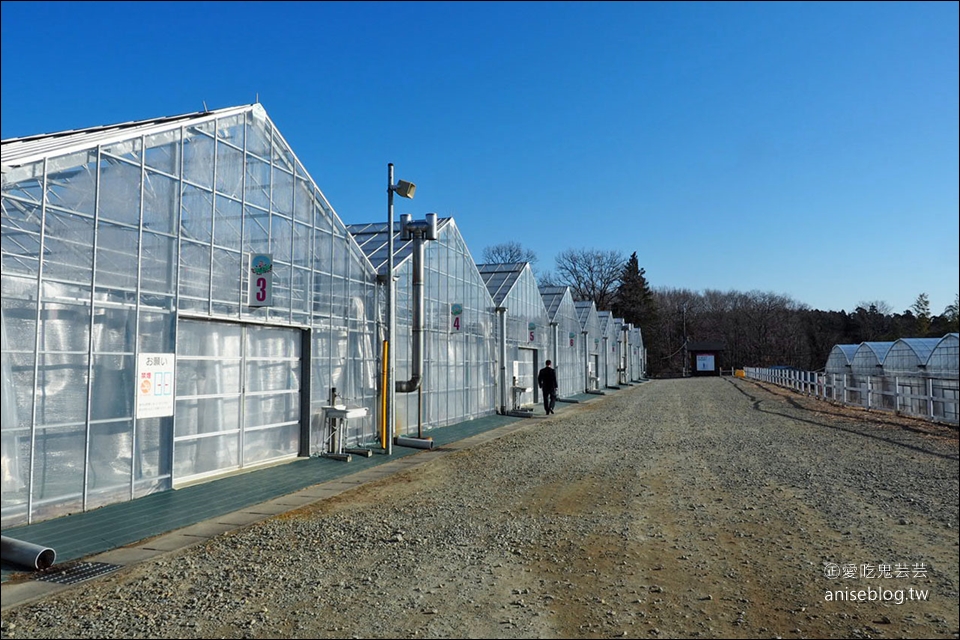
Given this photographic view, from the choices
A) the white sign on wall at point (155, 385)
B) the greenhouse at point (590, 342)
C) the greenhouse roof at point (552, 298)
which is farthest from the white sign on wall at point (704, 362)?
the white sign on wall at point (155, 385)

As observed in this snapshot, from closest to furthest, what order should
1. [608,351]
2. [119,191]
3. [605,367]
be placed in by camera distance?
[119,191] → [605,367] → [608,351]

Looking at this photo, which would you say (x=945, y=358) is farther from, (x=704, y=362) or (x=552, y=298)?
(x=704, y=362)

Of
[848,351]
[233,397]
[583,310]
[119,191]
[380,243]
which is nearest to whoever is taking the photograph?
[119,191]

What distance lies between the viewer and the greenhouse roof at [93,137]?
840cm

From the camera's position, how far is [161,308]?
1022cm

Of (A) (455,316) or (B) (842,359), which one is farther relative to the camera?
(B) (842,359)

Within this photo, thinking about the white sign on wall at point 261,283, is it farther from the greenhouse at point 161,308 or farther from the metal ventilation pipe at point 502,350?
the metal ventilation pipe at point 502,350

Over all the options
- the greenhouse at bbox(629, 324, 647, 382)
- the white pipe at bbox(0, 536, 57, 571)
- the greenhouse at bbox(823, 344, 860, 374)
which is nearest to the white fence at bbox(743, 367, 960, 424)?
the greenhouse at bbox(823, 344, 860, 374)

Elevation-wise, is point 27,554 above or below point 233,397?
below

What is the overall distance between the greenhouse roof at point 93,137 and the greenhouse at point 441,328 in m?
5.95

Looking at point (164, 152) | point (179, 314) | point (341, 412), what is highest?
point (164, 152)

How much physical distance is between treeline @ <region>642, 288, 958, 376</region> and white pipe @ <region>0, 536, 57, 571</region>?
85.3 meters

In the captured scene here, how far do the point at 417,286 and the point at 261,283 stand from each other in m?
5.21

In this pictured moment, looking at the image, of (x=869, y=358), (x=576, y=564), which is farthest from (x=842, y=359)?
(x=576, y=564)
